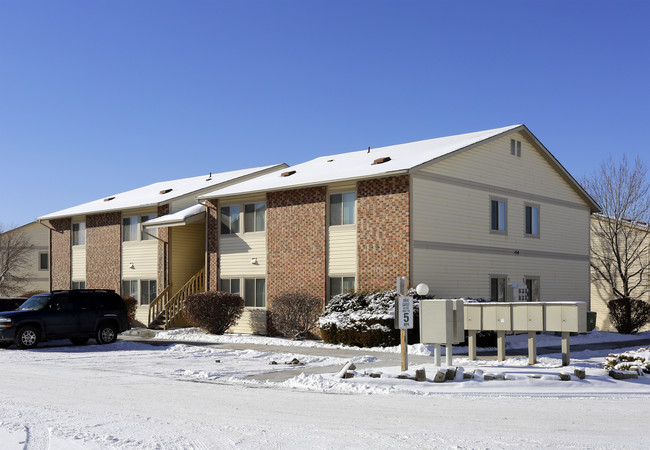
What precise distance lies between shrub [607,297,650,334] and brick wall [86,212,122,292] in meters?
21.7

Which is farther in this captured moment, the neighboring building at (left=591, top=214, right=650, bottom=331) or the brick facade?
the neighboring building at (left=591, top=214, right=650, bottom=331)

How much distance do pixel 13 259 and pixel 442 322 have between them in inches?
1783

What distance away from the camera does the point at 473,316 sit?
17.6m

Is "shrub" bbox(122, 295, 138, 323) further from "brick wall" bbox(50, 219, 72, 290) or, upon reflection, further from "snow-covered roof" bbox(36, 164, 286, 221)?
"brick wall" bbox(50, 219, 72, 290)

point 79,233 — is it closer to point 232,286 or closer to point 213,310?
point 232,286

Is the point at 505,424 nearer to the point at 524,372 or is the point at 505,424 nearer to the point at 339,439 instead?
the point at 339,439

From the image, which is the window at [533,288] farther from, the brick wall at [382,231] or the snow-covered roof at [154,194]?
the snow-covered roof at [154,194]

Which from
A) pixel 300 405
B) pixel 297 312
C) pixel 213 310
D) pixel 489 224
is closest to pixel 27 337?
pixel 213 310

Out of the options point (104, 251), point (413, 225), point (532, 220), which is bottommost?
point (104, 251)

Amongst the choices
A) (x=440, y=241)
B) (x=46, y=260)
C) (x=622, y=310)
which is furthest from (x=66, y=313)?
(x=46, y=260)

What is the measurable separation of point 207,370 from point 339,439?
8202 millimetres

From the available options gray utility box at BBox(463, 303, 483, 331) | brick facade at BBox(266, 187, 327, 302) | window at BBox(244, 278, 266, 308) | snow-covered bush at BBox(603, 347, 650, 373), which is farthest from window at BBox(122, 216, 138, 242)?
snow-covered bush at BBox(603, 347, 650, 373)

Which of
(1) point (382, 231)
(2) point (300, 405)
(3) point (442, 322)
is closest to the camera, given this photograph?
(2) point (300, 405)

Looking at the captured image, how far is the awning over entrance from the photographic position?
98.7ft
